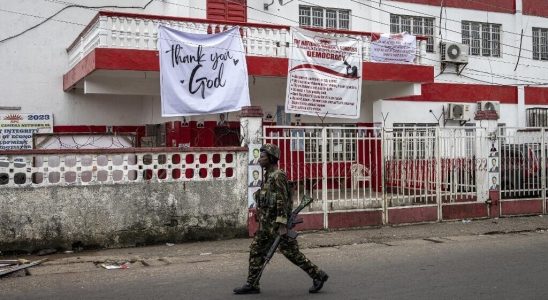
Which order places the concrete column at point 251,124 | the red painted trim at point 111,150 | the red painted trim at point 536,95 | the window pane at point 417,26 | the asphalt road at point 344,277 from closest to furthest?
the asphalt road at point 344,277, the red painted trim at point 111,150, the concrete column at point 251,124, the window pane at point 417,26, the red painted trim at point 536,95

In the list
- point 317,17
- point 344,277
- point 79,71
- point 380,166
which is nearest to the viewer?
point 344,277

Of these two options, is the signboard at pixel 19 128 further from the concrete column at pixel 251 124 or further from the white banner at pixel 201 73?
the concrete column at pixel 251 124

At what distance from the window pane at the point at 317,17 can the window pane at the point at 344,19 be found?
61 cm

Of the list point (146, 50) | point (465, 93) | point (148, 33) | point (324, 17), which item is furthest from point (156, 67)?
point (465, 93)

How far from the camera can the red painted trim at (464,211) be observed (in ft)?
40.1

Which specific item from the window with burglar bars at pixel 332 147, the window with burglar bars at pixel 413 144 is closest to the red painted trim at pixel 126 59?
the window with burglar bars at pixel 332 147

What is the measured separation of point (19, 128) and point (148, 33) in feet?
14.0

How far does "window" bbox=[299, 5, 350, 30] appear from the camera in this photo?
1653 cm

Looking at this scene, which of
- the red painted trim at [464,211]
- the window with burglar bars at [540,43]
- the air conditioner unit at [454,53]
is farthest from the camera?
the window with burglar bars at [540,43]

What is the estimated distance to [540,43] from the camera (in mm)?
20016

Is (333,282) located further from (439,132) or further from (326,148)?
(439,132)

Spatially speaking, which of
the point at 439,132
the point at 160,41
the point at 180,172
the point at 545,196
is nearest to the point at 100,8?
the point at 160,41

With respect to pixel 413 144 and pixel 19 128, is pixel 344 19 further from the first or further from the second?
pixel 19 128

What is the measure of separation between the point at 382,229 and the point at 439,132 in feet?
7.81
